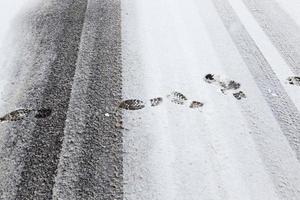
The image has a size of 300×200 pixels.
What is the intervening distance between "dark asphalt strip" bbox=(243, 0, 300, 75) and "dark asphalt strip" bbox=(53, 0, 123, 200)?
4.61 ft

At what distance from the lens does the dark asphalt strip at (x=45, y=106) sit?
2.31 meters

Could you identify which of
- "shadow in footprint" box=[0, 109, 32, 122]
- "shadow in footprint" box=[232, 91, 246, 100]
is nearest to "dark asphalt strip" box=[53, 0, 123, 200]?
"shadow in footprint" box=[0, 109, 32, 122]

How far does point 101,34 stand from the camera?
3809 mm

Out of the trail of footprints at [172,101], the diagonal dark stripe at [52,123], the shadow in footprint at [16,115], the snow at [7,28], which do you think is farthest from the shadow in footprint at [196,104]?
the snow at [7,28]

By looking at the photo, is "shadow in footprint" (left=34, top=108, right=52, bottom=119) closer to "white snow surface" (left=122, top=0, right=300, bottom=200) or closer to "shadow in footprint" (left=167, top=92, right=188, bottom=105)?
"white snow surface" (left=122, top=0, right=300, bottom=200)

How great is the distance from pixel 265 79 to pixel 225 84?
323mm

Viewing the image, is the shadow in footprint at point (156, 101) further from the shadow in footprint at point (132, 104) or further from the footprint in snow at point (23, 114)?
the footprint in snow at point (23, 114)

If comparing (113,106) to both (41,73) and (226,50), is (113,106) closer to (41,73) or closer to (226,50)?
(41,73)

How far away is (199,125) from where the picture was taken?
2.70 meters

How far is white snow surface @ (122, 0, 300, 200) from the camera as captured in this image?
7.48 ft

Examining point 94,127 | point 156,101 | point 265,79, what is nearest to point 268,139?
point 265,79

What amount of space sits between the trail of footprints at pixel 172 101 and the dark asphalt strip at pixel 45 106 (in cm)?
7

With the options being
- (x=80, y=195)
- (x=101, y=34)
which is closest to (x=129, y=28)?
(x=101, y=34)

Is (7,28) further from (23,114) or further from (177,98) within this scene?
(177,98)
